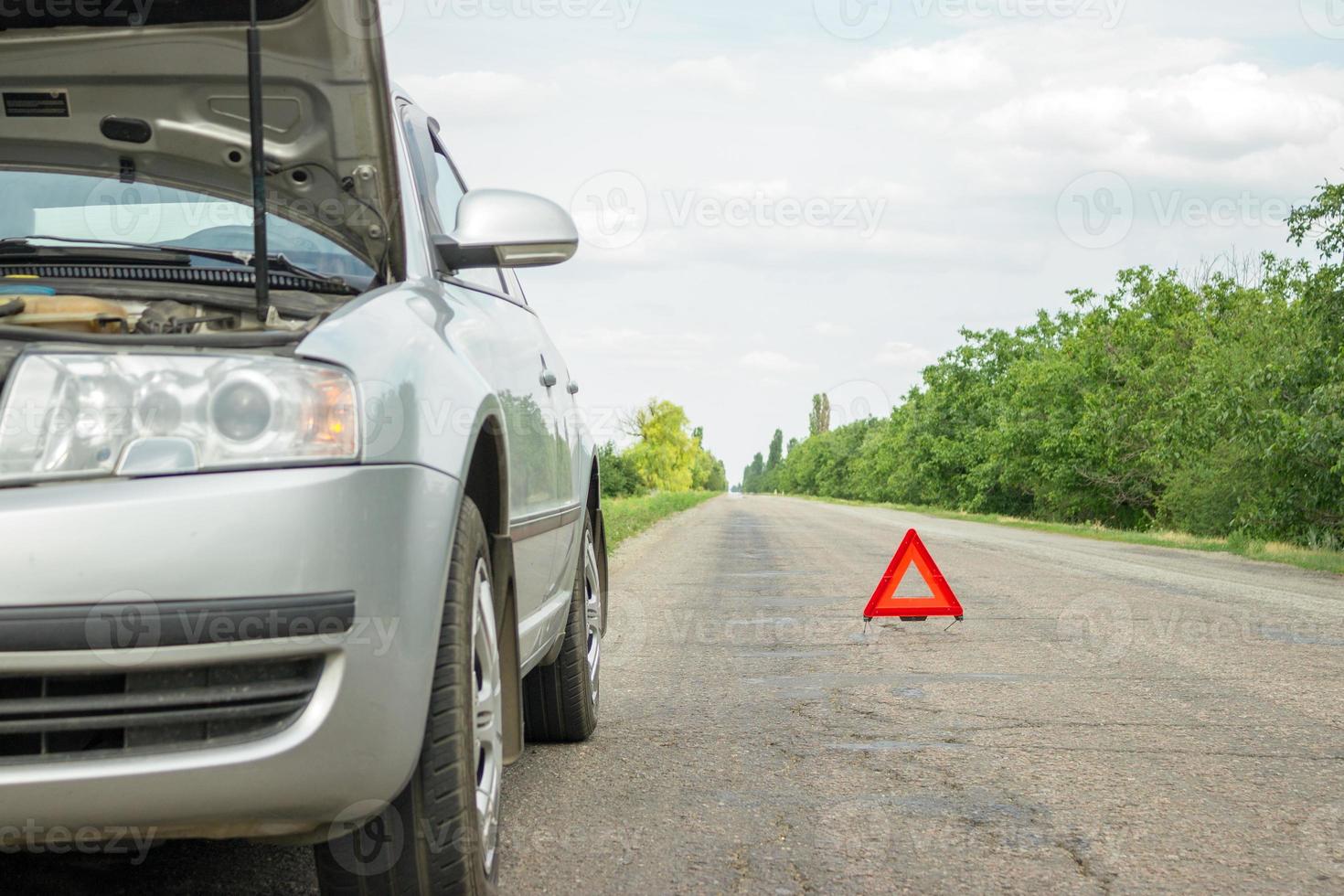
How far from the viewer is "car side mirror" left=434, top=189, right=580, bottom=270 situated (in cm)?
322

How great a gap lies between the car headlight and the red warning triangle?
681 cm

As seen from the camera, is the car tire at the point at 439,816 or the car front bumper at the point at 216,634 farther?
the car tire at the point at 439,816

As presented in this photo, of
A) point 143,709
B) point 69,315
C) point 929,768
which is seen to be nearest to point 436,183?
point 69,315

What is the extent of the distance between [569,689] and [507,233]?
A: 74.1 inches

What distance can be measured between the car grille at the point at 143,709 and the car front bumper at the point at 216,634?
22mm

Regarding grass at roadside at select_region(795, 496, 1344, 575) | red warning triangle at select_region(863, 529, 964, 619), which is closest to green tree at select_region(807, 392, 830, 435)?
grass at roadside at select_region(795, 496, 1344, 575)

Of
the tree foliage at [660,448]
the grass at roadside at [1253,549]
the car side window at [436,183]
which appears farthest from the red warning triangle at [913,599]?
the tree foliage at [660,448]

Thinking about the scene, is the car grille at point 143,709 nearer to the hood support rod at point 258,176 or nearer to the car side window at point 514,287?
the hood support rod at point 258,176

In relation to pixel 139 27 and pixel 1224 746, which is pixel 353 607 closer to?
pixel 139 27

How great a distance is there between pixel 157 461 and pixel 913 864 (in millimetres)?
2054

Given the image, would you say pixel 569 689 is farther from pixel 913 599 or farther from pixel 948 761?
pixel 913 599

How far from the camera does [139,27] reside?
3.02 meters

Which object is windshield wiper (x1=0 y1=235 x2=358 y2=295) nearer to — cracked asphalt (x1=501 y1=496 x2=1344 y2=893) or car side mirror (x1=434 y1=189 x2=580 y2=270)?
car side mirror (x1=434 y1=189 x2=580 y2=270)

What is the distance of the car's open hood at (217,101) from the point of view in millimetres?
2930
